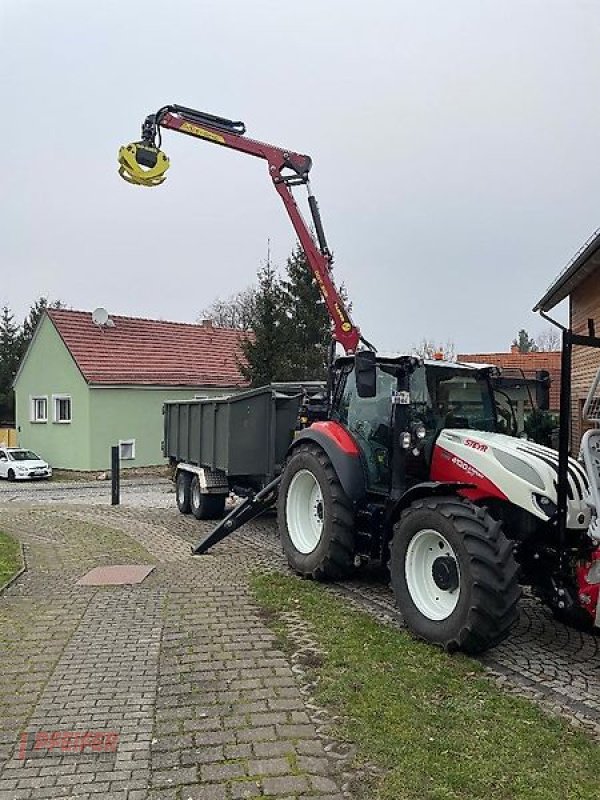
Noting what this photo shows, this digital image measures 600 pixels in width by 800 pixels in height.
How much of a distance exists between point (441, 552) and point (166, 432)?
10.3 metres

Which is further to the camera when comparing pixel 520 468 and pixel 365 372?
pixel 365 372

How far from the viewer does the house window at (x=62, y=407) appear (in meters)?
28.5

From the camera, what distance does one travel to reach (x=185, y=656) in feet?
17.4

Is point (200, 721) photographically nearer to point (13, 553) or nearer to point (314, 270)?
point (13, 553)

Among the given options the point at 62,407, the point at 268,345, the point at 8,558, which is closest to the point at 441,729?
the point at 8,558

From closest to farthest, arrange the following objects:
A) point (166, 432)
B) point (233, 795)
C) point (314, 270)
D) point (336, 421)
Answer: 1. point (233, 795)
2. point (336, 421)
3. point (314, 270)
4. point (166, 432)

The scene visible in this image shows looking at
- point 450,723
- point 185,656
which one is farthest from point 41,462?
point 450,723

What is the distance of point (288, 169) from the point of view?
43.9ft

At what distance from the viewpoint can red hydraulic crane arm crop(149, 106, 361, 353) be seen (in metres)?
12.6

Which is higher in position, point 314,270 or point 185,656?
point 314,270

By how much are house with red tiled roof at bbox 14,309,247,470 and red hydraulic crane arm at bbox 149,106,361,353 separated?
558 inches

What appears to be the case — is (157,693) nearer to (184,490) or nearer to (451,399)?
(451,399)

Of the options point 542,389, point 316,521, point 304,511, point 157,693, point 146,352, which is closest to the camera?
point 157,693

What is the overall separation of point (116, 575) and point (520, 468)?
4.72 metres
